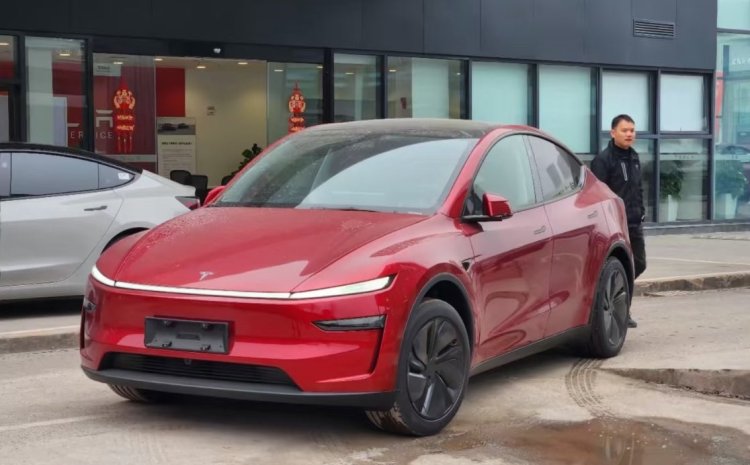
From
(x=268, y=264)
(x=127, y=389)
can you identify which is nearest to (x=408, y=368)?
(x=268, y=264)

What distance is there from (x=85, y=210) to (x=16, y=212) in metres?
0.57

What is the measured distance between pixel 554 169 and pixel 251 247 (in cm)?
274

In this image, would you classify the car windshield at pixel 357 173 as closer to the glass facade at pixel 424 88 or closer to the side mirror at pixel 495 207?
the side mirror at pixel 495 207

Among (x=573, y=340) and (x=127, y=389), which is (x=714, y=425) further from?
(x=127, y=389)

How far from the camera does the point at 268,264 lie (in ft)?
16.4

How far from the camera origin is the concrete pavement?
801cm

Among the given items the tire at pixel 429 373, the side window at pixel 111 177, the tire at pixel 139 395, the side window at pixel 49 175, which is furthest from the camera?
the side window at pixel 111 177

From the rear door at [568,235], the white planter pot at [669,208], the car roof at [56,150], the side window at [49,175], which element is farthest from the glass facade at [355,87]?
the rear door at [568,235]

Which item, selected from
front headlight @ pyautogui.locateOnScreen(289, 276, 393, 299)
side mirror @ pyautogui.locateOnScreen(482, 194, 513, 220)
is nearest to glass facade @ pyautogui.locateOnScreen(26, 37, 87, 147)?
side mirror @ pyautogui.locateOnScreen(482, 194, 513, 220)

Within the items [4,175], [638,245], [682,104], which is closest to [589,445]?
[638,245]

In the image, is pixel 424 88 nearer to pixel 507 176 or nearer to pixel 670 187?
pixel 670 187

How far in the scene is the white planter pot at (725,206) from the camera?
1989 centimetres

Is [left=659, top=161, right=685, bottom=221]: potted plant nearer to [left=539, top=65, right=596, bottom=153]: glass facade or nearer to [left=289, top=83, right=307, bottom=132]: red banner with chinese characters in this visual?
[left=539, top=65, right=596, bottom=153]: glass facade

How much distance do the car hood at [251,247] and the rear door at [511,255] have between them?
0.54 metres
